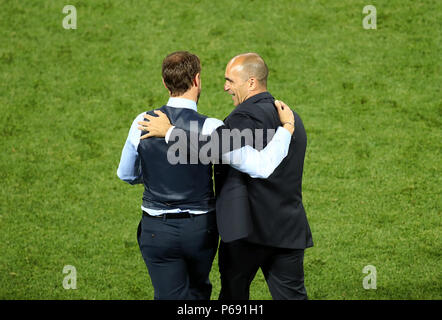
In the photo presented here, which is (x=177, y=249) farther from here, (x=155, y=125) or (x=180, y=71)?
(x=180, y=71)

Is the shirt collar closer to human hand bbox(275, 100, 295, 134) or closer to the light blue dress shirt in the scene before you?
the light blue dress shirt

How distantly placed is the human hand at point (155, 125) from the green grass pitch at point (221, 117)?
96.3 inches

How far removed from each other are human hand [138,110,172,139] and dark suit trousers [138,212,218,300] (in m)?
0.47

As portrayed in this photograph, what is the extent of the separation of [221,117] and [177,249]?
178 inches

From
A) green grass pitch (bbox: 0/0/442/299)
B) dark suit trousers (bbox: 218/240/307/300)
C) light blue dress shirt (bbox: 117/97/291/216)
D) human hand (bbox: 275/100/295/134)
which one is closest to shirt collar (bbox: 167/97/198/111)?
light blue dress shirt (bbox: 117/97/291/216)

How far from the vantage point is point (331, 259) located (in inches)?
222

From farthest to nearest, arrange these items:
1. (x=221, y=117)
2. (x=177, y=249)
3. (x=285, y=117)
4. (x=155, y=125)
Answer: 1. (x=221, y=117)
2. (x=285, y=117)
3. (x=177, y=249)
4. (x=155, y=125)

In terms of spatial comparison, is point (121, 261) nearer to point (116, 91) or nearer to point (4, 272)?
point (4, 272)

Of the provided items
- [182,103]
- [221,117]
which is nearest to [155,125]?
[182,103]

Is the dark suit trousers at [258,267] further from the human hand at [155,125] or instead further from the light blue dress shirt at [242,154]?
the human hand at [155,125]

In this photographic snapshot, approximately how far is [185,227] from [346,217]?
3421 mm

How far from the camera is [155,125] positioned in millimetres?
3107

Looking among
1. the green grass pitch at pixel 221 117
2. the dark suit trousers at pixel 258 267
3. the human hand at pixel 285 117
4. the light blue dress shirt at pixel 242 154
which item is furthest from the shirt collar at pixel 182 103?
the green grass pitch at pixel 221 117
